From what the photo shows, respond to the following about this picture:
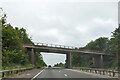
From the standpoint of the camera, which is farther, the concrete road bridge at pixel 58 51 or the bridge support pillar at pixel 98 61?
the bridge support pillar at pixel 98 61

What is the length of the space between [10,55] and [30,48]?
66.6ft

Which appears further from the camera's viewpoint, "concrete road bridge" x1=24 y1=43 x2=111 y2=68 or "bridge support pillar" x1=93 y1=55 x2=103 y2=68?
"bridge support pillar" x1=93 y1=55 x2=103 y2=68

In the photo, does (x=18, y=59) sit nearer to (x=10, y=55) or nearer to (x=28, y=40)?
(x=10, y=55)

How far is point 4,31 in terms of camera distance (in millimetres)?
41656

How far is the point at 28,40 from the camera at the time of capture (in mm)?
82875

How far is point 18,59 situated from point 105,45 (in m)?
69.2

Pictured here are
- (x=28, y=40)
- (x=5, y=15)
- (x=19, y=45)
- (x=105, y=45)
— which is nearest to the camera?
(x=5, y=15)

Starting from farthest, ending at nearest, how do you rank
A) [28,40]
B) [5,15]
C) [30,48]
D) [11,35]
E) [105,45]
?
[105,45], [28,40], [30,48], [11,35], [5,15]

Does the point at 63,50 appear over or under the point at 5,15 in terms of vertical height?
under

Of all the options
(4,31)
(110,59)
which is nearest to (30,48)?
(4,31)

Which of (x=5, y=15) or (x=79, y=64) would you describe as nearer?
(x=5, y=15)

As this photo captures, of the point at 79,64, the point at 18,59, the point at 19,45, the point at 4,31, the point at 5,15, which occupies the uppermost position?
the point at 5,15

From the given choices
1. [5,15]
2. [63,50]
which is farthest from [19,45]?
[63,50]

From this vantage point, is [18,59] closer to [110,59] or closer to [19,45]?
[19,45]
